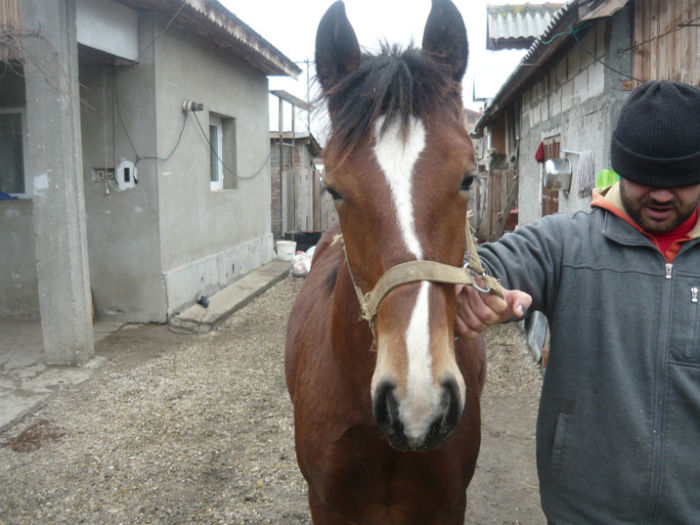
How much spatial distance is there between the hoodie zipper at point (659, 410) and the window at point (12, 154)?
675 centimetres

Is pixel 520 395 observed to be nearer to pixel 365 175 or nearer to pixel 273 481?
pixel 273 481

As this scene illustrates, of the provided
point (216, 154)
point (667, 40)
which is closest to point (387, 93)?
point (667, 40)

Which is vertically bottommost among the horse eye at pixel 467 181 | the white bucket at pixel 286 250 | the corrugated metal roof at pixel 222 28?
the white bucket at pixel 286 250

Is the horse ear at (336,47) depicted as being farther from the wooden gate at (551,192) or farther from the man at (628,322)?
the wooden gate at (551,192)

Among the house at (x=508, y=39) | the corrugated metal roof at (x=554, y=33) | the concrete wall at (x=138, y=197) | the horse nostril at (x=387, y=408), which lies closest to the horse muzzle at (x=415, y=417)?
the horse nostril at (x=387, y=408)

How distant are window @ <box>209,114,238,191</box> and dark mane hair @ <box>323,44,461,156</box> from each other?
718 centimetres

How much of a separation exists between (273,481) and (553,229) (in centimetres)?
244

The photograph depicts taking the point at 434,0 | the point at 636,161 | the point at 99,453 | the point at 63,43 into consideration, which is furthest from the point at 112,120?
the point at 636,161

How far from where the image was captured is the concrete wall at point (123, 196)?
6180 millimetres

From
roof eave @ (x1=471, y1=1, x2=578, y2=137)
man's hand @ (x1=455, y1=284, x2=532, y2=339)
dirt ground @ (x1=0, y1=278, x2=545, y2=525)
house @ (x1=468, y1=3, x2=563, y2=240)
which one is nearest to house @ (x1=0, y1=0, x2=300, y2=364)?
dirt ground @ (x1=0, y1=278, x2=545, y2=525)

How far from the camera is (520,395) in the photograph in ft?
15.3

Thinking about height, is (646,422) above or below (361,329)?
below

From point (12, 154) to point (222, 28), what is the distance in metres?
2.82

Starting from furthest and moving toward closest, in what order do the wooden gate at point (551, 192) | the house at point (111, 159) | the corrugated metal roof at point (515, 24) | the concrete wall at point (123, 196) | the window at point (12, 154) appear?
the corrugated metal roof at point (515, 24) → the window at point (12, 154) → the wooden gate at point (551, 192) → the concrete wall at point (123, 196) → the house at point (111, 159)
